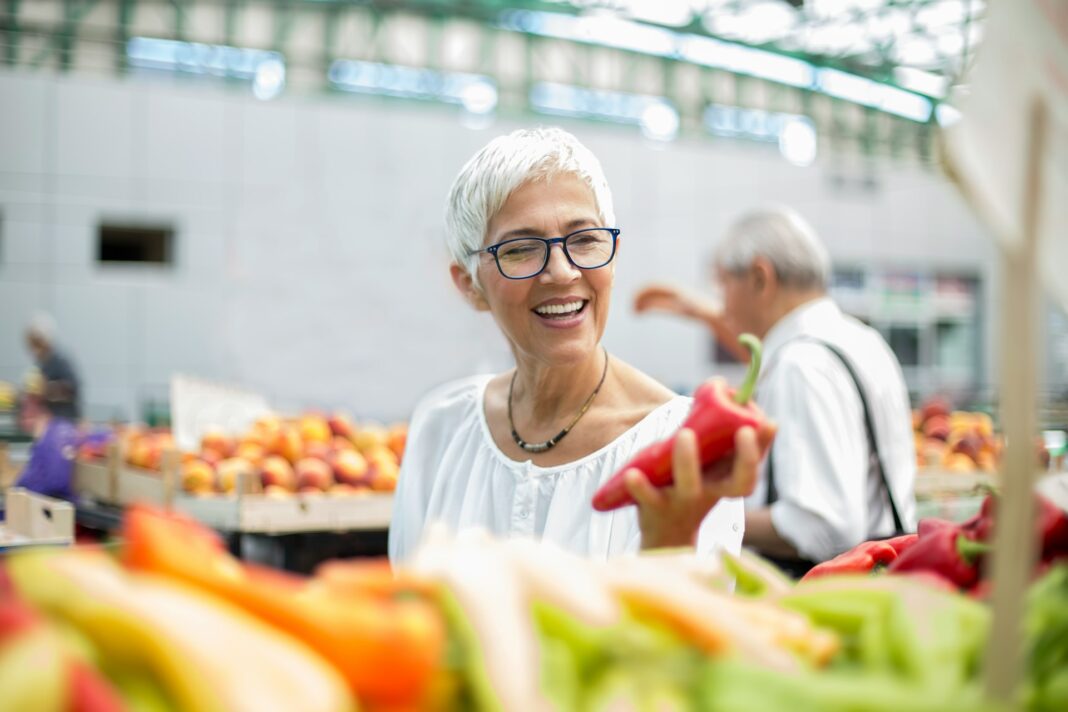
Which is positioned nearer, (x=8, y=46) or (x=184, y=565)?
(x=184, y=565)

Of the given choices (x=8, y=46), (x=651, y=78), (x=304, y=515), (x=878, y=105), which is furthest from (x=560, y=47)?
(x=304, y=515)

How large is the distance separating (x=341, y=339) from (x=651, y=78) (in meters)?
10.6

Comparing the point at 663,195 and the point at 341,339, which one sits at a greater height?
the point at 663,195

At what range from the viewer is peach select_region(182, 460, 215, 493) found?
4750 mm

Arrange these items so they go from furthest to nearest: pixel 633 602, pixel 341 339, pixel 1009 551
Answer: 1. pixel 341 339
2. pixel 633 602
3. pixel 1009 551

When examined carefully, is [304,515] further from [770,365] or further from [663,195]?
[663,195]

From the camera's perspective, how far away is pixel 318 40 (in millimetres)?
18531

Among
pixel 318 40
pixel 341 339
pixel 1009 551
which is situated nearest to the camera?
pixel 1009 551

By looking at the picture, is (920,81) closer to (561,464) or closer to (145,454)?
(145,454)

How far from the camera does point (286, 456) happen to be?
5.14 m

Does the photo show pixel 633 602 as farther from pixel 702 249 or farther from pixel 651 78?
pixel 651 78

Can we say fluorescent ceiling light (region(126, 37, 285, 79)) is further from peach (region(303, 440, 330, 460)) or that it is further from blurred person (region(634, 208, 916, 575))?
blurred person (region(634, 208, 916, 575))

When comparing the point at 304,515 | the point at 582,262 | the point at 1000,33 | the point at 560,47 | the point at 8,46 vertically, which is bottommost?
the point at 304,515

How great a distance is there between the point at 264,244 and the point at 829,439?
488 inches
